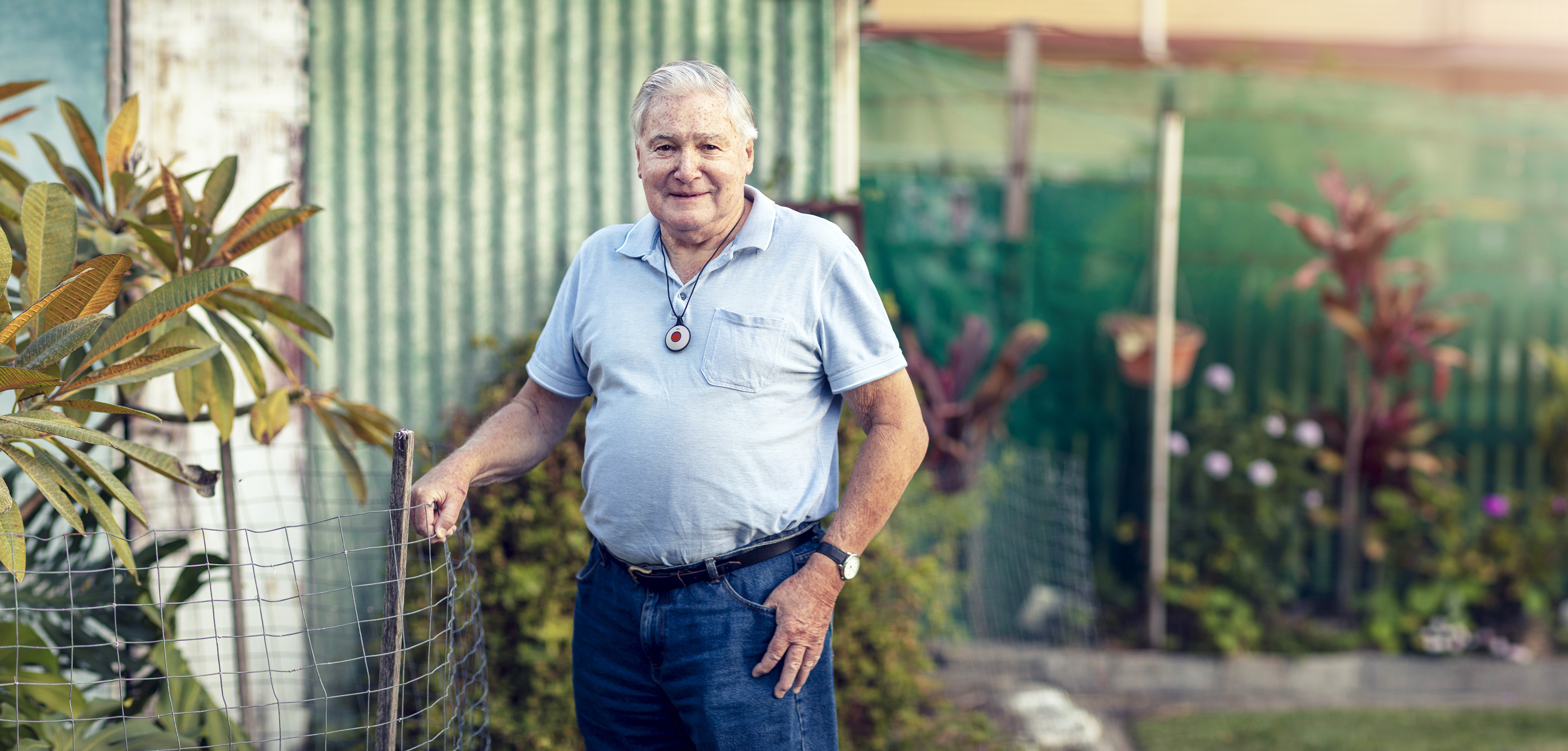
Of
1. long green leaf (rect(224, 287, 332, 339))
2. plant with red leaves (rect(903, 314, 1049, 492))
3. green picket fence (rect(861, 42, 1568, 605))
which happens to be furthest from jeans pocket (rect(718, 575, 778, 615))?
green picket fence (rect(861, 42, 1568, 605))

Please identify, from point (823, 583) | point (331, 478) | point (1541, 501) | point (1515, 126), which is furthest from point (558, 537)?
point (1515, 126)

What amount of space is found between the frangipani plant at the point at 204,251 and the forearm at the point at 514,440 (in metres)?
0.59

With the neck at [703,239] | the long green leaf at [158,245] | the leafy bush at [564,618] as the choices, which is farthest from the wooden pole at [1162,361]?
the long green leaf at [158,245]

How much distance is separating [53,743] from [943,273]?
3.33 metres

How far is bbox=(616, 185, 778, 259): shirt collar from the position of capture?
1.82 metres

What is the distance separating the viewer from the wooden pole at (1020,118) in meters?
4.50

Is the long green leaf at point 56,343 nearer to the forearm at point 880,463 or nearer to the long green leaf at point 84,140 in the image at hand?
the long green leaf at point 84,140

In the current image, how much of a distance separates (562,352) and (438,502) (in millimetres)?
346

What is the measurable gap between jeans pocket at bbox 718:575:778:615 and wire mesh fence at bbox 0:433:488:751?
47 centimetres

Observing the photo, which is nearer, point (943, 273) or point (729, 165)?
point (729, 165)

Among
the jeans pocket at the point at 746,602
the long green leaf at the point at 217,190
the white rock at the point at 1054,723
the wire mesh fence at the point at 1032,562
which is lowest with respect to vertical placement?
the white rock at the point at 1054,723

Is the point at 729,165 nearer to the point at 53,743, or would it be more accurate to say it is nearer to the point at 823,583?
the point at 823,583

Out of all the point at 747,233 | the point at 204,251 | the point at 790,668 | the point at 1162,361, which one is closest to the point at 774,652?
the point at 790,668

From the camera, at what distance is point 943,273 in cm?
447
